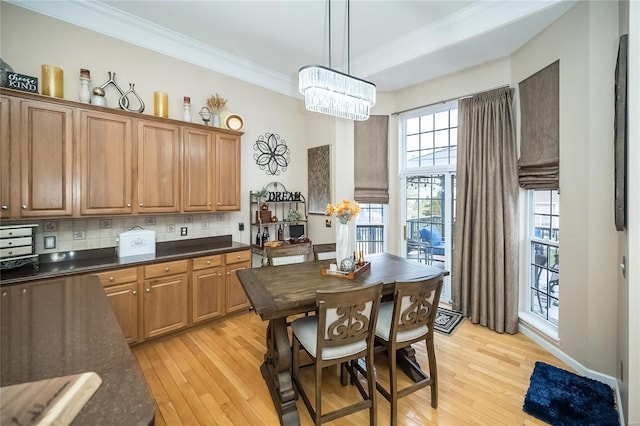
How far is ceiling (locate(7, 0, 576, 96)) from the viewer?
2.57 metres

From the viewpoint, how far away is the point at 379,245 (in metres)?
4.26

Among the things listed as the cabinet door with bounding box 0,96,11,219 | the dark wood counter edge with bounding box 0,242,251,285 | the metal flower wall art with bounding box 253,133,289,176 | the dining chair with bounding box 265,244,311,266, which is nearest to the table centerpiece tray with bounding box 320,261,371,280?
the dining chair with bounding box 265,244,311,266

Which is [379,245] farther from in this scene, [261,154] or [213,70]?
[213,70]

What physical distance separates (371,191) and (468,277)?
5.68ft

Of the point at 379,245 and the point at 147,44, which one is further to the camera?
the point at 379,245

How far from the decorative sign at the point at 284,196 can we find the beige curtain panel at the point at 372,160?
2.98 ft

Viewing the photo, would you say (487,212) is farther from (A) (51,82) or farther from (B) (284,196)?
(A) (51,82)

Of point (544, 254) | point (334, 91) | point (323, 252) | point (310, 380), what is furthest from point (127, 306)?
point (544, 254)

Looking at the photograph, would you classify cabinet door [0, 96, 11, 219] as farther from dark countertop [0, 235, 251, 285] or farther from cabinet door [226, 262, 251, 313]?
cabinet door [226, 262, 251, 313]

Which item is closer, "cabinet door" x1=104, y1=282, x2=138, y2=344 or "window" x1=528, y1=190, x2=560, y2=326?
"cabinet door" x1=104, y1=282, x2=138, y2=344

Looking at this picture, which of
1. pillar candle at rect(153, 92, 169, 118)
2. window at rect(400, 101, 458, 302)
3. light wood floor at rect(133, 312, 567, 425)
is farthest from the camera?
window at rect(400, 101, 458, 302)

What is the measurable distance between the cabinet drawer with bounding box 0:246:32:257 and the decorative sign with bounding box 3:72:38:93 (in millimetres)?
1275

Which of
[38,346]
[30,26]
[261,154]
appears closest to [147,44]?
[30,26]

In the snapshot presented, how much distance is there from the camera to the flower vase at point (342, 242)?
229 centimetres
